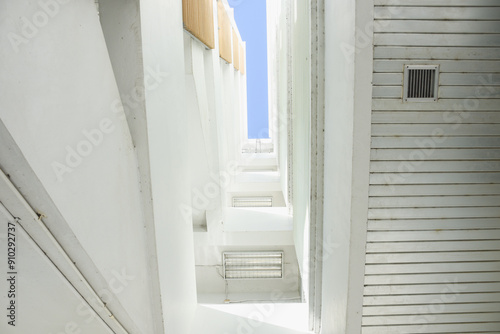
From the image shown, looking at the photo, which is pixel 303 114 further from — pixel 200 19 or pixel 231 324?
pixel 231 324

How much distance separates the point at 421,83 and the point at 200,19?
158 inches

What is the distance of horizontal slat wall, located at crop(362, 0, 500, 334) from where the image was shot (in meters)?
2.85

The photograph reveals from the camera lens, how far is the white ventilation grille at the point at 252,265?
324 inches

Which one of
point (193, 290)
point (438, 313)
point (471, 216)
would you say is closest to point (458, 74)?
point (471, 216)

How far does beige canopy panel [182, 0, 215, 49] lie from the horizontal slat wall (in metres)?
3.00

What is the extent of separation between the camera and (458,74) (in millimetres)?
2885

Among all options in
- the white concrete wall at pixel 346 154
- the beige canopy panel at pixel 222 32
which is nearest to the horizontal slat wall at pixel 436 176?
the white concrete wall at pixel 346 154

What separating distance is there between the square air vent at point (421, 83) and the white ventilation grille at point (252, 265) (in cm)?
583

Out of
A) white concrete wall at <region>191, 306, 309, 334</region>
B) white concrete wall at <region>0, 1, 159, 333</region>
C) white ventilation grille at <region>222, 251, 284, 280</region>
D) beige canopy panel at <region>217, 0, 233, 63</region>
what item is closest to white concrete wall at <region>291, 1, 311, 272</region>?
white concrete wall at <region>191, 306, 309, 334</region>

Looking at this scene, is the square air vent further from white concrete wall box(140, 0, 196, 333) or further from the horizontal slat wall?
white concrete wall box(140, 0, 196, 333)

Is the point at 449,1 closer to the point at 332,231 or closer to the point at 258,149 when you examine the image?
the point at 332,231

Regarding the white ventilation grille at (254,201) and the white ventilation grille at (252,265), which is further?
the white ventilation grille at (254,201)

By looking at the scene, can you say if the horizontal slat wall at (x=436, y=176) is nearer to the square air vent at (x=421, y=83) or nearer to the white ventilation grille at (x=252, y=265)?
the square air vent at (x=421, y=83)

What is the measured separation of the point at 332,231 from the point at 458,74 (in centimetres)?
175
